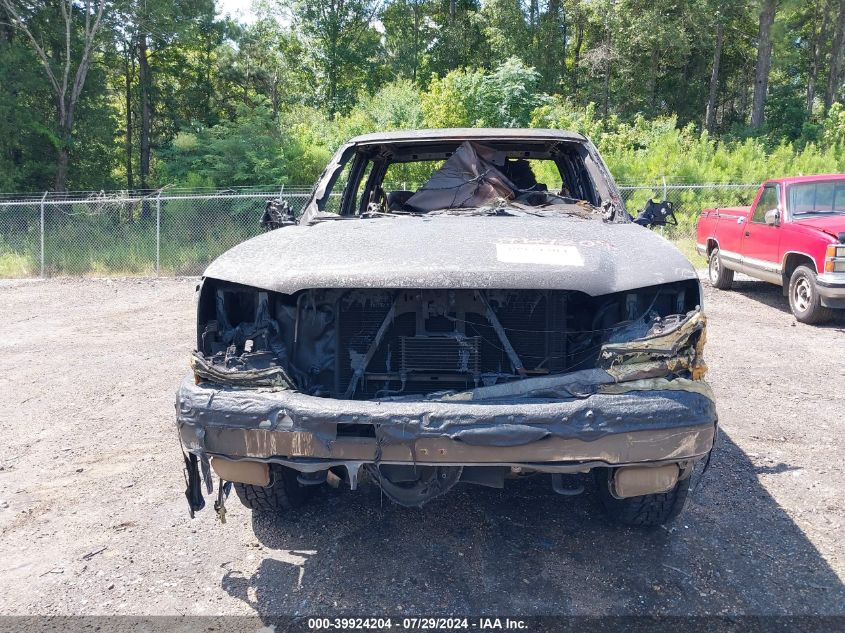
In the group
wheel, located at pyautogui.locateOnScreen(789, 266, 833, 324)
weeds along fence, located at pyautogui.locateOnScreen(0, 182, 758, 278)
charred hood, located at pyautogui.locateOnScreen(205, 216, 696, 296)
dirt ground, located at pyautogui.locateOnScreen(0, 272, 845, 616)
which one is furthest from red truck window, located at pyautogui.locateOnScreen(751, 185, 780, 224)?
charred hood, located at pyautogui.locateOnScreen(205, 216, 696, 296)

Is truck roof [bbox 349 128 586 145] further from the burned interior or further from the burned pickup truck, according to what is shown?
the burned interior

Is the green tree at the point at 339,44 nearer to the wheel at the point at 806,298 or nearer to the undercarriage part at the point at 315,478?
the wheel at the point at 806,298

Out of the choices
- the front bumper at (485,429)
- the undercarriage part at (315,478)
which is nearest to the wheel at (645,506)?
the front bumper at (485,429)

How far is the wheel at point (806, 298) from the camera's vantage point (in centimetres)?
793

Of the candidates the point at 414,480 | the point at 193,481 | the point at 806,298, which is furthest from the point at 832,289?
the point at 193,481

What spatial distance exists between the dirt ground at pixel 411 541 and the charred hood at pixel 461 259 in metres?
1.28

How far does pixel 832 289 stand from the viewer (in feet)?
25.0

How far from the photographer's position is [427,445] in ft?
7.82

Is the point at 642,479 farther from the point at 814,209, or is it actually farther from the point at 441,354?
the point at 814,209

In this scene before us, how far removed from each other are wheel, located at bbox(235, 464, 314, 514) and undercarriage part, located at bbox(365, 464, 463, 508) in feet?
2.28

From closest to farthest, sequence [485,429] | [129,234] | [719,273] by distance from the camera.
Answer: [485,429] < [719,273] < [129,234]

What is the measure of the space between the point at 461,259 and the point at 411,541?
1420 millimetres

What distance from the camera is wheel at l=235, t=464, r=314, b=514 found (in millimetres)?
3199

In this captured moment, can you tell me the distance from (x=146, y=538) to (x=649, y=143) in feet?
63.7
